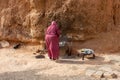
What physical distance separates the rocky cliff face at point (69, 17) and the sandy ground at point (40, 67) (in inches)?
37.5

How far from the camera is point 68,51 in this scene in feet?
35.3

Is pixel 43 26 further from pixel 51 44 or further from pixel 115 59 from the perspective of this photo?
pixel 115 59

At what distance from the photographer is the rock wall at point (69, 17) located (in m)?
10.9

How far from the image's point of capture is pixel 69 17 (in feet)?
35.8

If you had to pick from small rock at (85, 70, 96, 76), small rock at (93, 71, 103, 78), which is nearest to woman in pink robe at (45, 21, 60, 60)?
small rock at (85, 70, 96, 76)

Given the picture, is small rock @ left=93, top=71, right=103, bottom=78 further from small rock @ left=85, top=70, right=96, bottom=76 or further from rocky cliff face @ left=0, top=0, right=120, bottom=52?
rocky cliff face @ left=0, top=0, right=120, bottom=52

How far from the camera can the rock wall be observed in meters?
10.9

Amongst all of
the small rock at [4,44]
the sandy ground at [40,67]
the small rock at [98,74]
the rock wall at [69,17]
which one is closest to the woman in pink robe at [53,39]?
the sandy ground at [40,67]

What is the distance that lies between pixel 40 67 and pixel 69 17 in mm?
2411

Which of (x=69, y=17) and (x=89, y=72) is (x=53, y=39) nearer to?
(x=69, y=17)

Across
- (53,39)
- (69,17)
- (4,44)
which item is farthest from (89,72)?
(4,44)

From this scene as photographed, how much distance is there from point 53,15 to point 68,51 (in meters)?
1.45

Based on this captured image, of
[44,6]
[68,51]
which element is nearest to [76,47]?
[68,51]

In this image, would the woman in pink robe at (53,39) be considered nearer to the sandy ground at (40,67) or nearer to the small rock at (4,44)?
the sandy ground at (40,67)
